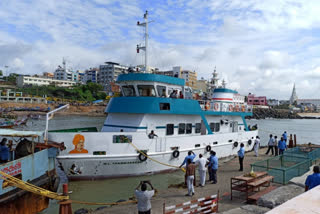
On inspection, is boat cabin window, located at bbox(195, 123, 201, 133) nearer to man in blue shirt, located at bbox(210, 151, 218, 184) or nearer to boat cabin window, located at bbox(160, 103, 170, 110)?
boat cabin window, located at bbox(160, 103, 170, 110)

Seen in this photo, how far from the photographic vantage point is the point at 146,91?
44.3 feet

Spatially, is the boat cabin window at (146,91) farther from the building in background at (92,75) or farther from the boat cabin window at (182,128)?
the building in background at (92,75)

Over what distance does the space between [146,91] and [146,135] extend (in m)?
2.77

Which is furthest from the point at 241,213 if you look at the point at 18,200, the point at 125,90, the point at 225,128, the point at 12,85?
the point at 12,85

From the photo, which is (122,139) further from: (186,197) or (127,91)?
(186,197)

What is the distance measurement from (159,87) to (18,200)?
8396mm

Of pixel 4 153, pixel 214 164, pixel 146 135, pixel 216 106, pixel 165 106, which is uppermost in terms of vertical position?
pixel 216 106

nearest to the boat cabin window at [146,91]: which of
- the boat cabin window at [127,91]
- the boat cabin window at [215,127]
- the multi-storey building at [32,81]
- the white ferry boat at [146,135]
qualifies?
the white ferry boat at [146,135]

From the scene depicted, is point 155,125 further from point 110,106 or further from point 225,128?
point 225,128

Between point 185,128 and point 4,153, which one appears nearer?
point 4,153

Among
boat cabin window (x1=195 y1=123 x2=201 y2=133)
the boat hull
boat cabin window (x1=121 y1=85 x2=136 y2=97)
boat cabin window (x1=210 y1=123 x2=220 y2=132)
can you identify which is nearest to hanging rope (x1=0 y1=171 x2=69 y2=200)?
the boat hull

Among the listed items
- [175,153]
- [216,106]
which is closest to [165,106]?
[175,153]

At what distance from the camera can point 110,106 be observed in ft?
44.5

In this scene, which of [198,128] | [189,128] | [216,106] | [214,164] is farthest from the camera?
[216,106]
